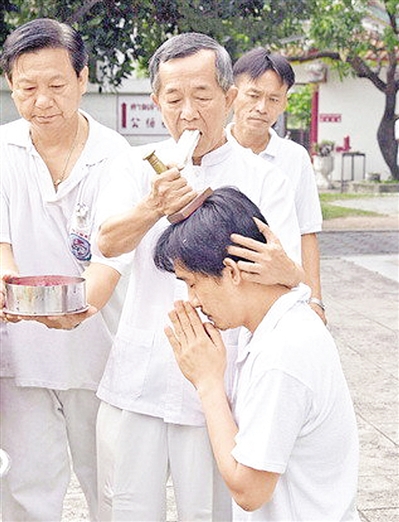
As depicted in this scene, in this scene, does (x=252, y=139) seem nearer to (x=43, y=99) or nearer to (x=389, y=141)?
(x=43, y=99)

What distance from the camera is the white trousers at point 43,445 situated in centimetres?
325

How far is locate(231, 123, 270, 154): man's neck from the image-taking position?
4004 millimetres

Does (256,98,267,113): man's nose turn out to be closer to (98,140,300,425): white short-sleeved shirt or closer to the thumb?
(98,140,300,425): white short-sleeved shirt

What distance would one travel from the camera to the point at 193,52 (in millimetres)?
2672

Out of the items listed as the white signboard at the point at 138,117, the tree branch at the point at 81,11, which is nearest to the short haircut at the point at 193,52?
the tree branch at the point at 81,11

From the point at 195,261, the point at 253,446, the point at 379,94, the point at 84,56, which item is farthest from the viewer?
the point at 379,94

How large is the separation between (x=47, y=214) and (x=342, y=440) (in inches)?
54.5

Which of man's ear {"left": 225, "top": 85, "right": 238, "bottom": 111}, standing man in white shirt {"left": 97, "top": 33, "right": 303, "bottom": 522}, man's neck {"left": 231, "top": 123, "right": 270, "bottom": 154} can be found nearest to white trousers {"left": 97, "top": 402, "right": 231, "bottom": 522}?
standing man in white shirt {"left": 97, "top": 33, "right": 303, "bottom": 522}

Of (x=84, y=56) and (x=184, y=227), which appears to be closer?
(x=184, y=227)

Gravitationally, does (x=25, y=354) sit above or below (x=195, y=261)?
below

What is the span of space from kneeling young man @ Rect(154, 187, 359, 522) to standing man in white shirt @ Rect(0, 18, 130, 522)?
2.34ft

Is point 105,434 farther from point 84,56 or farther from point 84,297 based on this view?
point 84,56

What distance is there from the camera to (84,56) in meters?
3.06

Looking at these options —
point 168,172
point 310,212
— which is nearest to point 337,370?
point 168,172
